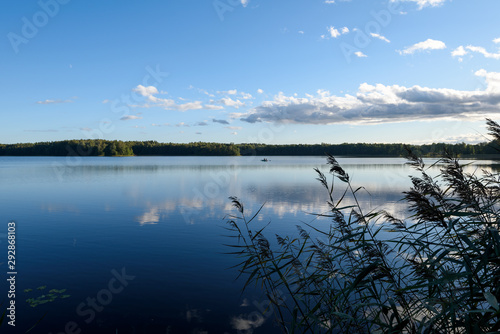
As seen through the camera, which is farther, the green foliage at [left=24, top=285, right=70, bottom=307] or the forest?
the forest

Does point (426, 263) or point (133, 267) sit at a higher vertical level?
point (426, 263)

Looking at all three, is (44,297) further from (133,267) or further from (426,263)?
(426,263)

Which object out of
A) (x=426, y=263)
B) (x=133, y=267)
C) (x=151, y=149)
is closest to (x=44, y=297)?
(x=133, y=267)

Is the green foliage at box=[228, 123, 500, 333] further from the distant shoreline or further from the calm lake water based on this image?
the distant shoreline

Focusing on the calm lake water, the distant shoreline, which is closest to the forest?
the distant shoreline

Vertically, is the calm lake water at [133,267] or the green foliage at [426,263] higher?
the green foliage at [426,263]

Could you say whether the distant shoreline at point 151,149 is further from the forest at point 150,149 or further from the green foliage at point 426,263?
the green foliage at point 426,263

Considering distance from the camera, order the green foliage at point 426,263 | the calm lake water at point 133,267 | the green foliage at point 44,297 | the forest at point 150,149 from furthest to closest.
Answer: the forest at point 150,149 < the green foliage at point 44,297 < the calm lake water at point 133,267 < the green foliage at point 426,263

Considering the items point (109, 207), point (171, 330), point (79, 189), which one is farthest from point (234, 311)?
point (79, 189)

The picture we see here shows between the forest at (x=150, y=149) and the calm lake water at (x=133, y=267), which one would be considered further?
the forest at (x=150, y=149)

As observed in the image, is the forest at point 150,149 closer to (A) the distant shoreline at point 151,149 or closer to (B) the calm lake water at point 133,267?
(A) the distant shoreline at point 151,149

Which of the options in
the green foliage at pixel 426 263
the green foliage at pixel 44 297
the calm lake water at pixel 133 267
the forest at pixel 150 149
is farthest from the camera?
the forest at pixel 150 149

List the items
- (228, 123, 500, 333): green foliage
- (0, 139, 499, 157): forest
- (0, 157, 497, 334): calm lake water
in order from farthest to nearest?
(0, 139, 499, 157): forest → (0, 157, 497, 334): calm lake water → (228, 123, 500, 333): green foliage

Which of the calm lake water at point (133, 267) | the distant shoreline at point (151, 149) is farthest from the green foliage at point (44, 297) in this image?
the distant shoreline at point (151, 149)
